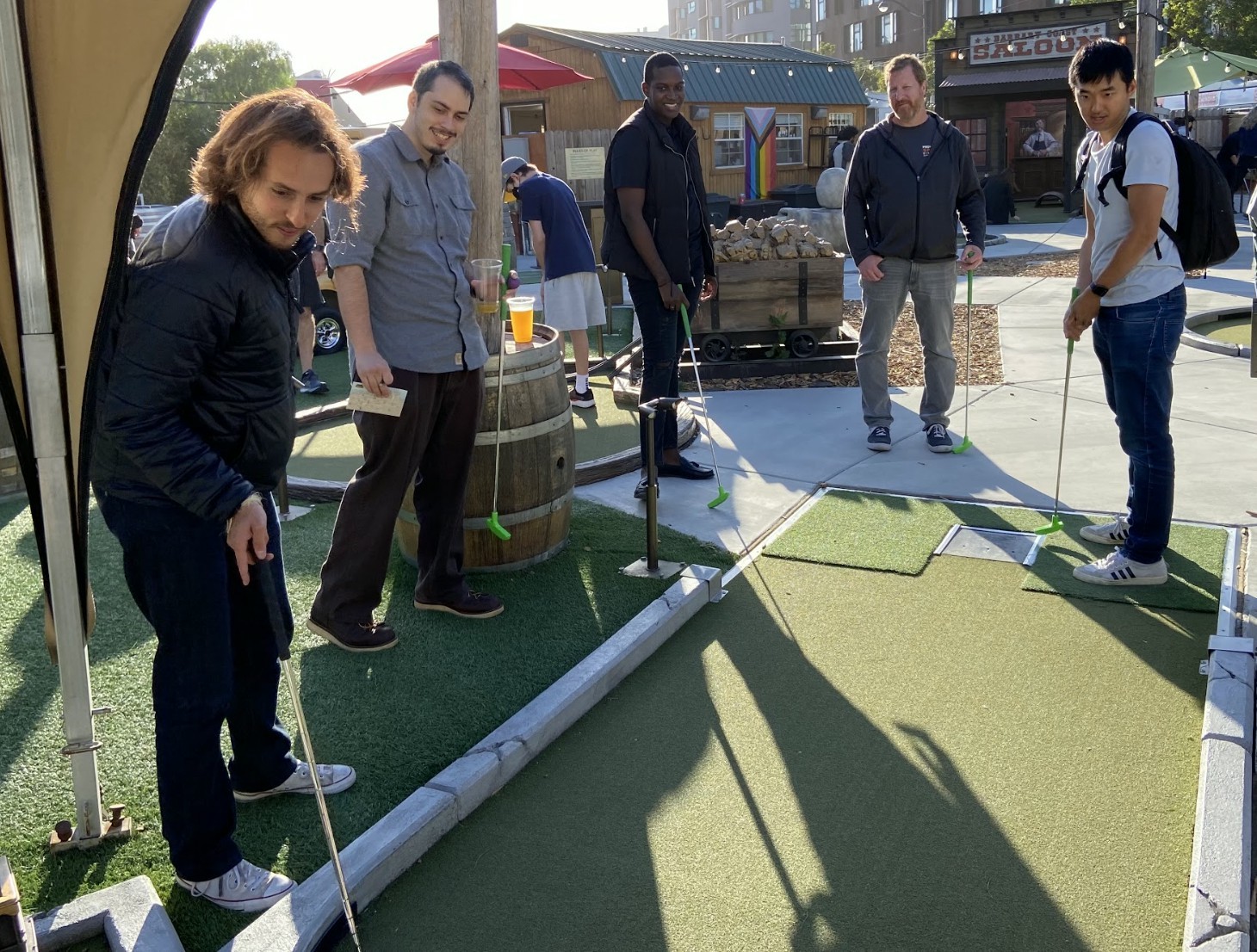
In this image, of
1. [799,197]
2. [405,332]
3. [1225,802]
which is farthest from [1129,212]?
[799,197]

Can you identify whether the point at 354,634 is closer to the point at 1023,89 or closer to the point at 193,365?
the point at 193,365

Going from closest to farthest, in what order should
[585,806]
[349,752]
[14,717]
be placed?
[585,806]
[349,752]
[14,717]

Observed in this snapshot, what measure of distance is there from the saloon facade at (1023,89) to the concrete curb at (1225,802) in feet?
73.2

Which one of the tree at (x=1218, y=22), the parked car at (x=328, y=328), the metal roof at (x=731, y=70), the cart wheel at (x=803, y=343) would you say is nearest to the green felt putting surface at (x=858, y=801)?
the cart wheel at (x=803, y=343)

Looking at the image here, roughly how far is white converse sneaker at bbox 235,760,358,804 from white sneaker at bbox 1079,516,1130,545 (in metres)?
3.39

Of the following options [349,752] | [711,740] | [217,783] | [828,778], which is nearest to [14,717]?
[349,752]

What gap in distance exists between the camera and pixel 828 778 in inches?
129

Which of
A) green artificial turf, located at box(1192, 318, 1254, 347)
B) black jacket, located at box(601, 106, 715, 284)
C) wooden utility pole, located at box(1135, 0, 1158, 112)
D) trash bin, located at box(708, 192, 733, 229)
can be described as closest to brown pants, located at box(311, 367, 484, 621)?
black jacket, located at box(601, 106, 715, 284)

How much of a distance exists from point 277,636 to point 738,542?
3019 mm

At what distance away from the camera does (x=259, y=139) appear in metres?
2.30

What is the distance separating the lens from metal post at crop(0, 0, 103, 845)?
222 cm

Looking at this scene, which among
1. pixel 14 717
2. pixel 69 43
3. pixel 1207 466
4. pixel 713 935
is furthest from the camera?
pixel 1207 466

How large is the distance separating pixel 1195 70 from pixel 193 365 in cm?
2610

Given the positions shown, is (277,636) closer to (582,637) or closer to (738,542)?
(582,637)
